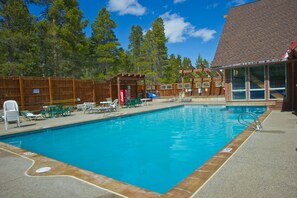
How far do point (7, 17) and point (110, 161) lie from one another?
17949mm

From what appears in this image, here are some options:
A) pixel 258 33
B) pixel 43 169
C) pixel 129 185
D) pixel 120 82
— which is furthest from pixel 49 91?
pixel 258 33

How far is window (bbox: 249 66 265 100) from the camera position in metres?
12.6

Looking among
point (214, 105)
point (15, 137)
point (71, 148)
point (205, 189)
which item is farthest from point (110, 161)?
point (214, 105)

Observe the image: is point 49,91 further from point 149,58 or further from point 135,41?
point 135,41

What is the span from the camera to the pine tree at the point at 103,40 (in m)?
27.0

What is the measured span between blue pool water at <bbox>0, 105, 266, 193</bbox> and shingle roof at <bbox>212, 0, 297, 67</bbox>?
597 cm

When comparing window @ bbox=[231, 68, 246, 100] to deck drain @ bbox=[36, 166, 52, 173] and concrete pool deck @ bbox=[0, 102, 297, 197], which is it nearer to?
concrete pool deck @ bbox=[0, 102, 297, 197]

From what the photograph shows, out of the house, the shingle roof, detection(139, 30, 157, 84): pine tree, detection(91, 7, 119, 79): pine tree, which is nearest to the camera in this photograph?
the house

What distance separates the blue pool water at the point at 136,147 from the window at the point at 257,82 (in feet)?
15.6

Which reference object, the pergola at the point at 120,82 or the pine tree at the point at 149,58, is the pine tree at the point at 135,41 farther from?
the pergola at the point at 120,82

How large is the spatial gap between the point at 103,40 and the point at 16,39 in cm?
1232

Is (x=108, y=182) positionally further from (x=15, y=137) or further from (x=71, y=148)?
(x=15, y=137)

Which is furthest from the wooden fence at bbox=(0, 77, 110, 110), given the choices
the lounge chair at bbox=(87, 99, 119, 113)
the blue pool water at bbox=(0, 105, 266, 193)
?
the blue pool water at bbox=(0, 105, 266, 193)

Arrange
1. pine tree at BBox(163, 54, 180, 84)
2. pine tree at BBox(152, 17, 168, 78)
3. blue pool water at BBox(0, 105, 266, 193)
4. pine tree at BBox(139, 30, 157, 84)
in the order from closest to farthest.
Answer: blue pool water at BBox(0, 105, 266, 193) < pine tree at BBox(152, 17, 168, 78) < pine tree at BBox(139, 30, 157, 84) < pine tree at BBox(163, 54, 180, 84)
